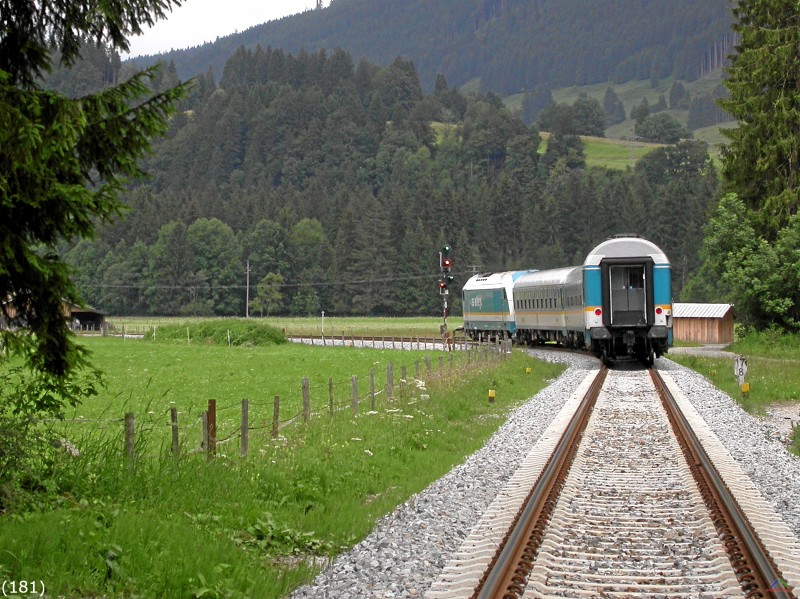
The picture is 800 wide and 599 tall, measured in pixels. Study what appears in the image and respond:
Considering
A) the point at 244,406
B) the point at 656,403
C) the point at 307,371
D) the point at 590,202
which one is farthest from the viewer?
the point at 590,202

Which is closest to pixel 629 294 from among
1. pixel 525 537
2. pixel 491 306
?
pixel 491 306

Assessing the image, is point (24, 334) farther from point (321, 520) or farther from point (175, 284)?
point (175, 284)

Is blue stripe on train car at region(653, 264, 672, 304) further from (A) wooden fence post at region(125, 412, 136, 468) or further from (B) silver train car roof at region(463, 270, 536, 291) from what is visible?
(A) wooden fence post at region(125, 412, 136, 468)

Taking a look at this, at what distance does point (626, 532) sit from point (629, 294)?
25842 mm

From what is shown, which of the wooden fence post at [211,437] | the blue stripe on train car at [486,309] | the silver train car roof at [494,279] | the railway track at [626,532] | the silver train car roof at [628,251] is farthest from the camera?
the blue stripe on train car at [486,309]

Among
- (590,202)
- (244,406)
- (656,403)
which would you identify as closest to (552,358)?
(656,403)

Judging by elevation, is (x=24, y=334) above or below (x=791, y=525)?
above

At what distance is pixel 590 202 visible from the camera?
141625 mm

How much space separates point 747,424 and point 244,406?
10072mm

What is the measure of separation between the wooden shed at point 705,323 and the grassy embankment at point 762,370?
51.2ft

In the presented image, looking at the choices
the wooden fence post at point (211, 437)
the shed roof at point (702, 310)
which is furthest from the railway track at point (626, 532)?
the shed roof at point (702, 310)

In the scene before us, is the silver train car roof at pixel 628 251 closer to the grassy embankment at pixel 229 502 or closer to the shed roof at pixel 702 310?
the grassy embankment at pixel 229 502

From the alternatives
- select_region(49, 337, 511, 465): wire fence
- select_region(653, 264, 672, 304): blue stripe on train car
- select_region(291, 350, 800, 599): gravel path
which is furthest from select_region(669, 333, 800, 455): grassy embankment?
select_region(49, 337, 511, 465): wire fence

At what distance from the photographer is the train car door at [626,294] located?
35156 millimetres
